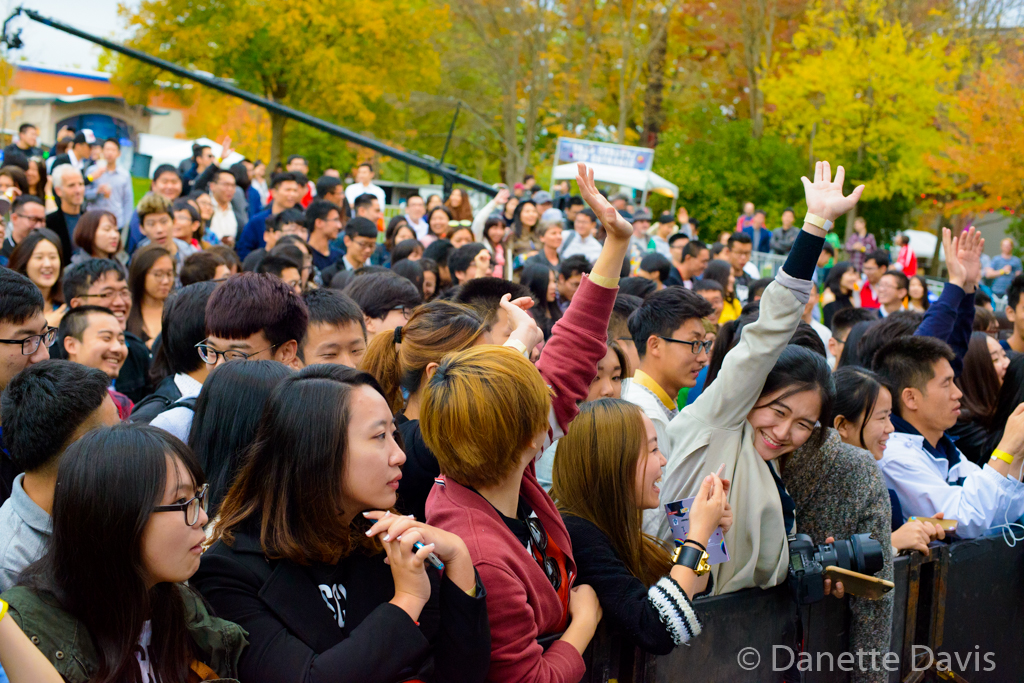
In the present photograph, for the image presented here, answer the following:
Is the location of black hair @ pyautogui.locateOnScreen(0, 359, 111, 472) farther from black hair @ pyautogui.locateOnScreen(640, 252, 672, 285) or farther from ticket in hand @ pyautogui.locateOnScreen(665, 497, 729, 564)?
black hair @ pyautogui.locateOnScreen(640, 252, 672, 285)

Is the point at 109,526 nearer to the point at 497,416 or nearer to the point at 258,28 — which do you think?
the point at 497,416

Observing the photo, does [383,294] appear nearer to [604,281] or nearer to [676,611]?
[604,281]

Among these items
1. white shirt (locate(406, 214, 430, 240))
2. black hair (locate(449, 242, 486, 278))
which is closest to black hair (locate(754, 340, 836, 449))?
black hair (locate(449, 242, 486, 278))

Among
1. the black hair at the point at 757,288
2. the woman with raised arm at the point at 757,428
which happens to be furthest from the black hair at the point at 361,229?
the woman with raised arm at the point at 757,428

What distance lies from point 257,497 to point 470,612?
0.62m

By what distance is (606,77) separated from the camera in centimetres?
3525

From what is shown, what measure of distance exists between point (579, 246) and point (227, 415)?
7579 mm

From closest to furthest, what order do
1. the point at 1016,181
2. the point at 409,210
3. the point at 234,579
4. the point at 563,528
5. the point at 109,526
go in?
the point at 109,526 < the point at 234,579 < the point at 563,528 < the point at 409,210 < the point at 1016,181

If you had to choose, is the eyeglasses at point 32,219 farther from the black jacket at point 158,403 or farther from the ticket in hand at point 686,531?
the ticket in hand at point 686,531

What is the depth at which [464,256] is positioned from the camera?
23.3ft

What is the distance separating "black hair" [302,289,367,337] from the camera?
3.90m

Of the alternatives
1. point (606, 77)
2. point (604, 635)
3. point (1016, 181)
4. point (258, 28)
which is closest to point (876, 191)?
point (1016, 181)

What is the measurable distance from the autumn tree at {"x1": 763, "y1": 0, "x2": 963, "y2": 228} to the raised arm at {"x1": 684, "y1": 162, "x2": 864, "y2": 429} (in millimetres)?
25518

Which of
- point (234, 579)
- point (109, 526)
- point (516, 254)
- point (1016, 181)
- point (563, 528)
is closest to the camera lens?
point (109, 526)
